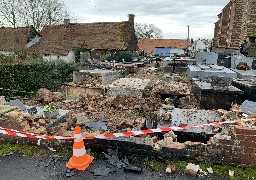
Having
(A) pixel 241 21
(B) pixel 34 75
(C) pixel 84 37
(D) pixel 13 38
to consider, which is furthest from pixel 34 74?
(A) pixel 241 21

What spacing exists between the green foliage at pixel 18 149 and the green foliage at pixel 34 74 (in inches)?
491

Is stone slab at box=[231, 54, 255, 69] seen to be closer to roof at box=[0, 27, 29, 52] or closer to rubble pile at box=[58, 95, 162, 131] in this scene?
rubble pile at box=[58, 95, 162, 131]

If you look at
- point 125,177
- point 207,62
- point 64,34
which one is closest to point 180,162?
point 125,177

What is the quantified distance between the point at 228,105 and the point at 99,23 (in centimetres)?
3014

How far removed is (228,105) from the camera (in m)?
8.78

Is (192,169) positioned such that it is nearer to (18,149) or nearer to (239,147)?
(239,147)

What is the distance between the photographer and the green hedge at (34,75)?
15445 millimetres

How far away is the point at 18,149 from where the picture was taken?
414 cm

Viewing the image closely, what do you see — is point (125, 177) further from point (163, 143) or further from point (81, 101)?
point (81, 101)

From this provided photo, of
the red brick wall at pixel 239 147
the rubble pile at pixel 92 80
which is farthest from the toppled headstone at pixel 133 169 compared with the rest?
the rubble pile at pixel 92 80

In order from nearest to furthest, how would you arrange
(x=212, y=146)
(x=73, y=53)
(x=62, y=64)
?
(x=212, y=146) → (x=62, y=64) → (x=73, y=53)

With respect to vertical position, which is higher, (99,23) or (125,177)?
(99,23)

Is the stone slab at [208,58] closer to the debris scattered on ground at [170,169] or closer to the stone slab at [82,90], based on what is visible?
the stone slab at [82,90]

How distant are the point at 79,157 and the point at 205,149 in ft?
6.42
